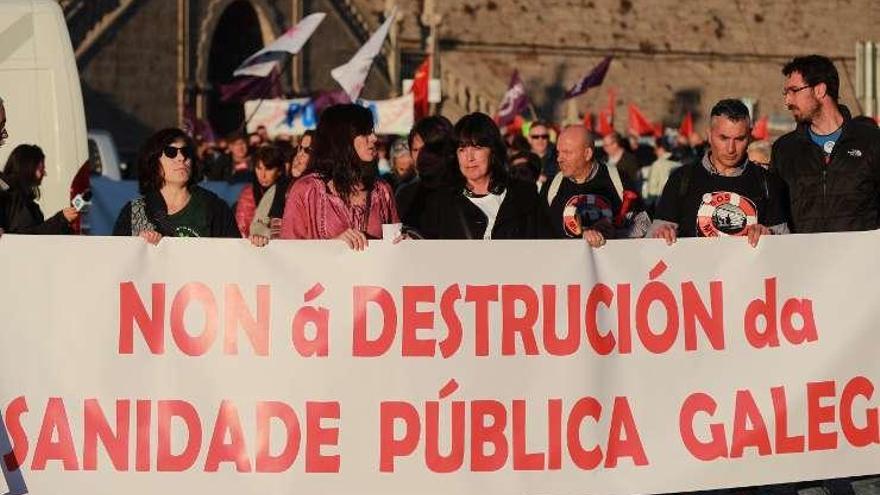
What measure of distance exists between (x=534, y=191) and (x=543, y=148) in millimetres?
8035

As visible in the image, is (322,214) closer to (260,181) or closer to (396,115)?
(260,181)

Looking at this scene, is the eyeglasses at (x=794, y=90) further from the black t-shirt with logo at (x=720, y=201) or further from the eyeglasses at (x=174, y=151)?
the eyeglasses at (x=174, y=151)

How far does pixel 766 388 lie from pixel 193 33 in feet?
103

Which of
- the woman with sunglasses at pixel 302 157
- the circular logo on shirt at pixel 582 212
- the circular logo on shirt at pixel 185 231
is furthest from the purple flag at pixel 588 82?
the circular logo on shirt at pixel 185 231

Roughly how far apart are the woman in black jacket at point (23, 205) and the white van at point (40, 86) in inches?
88.4

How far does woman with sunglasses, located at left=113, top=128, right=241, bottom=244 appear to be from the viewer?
28.5 ft

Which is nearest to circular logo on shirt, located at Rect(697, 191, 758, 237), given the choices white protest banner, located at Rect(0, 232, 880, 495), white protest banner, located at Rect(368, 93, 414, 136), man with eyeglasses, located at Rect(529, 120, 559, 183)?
white protest banner, located at Rect(0, 232, 880, 495)

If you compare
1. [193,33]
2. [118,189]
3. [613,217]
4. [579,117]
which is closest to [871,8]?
[579,117]

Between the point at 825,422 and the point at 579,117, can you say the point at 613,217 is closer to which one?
the point at 825,422

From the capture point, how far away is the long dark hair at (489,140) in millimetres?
8719

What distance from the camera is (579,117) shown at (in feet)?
162

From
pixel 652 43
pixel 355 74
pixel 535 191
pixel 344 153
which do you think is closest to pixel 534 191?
pixel 535 191

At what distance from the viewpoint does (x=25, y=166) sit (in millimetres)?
10641

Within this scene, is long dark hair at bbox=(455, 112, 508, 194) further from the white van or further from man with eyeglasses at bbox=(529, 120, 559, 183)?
man with eyeglasses at bbox=(529, 120, 559, 183)
